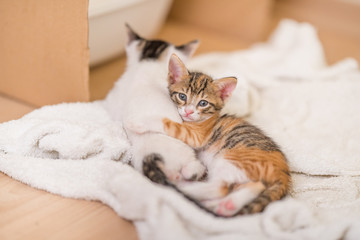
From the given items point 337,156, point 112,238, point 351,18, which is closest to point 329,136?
point 337,156

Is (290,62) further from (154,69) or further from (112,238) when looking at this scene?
(112,238)

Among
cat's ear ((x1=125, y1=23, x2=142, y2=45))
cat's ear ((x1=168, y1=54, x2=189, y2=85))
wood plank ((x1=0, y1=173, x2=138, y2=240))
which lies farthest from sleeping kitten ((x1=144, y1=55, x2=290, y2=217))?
cat's ear ((x1=125, y1=23, x2=142, y2=45))

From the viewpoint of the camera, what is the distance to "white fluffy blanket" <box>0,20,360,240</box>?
1.01 metres

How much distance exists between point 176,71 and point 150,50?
0.79ft

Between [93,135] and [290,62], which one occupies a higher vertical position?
[290,62]

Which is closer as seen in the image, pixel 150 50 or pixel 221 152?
pixel 221 152

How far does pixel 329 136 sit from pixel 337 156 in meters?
0.20

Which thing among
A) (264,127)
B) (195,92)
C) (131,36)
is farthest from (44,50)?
(264,127)

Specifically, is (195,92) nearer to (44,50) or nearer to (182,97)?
(182,97)

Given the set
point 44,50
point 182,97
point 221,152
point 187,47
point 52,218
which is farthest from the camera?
point 187,47

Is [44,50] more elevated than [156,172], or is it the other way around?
[44,50]

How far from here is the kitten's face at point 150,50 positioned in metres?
1.57

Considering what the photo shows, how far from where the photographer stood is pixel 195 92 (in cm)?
134

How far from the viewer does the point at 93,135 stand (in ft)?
4.28
